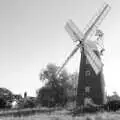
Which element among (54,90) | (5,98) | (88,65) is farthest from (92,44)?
(5,98)

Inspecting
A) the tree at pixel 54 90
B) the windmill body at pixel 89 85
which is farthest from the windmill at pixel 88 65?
the tree at pixel 54 90

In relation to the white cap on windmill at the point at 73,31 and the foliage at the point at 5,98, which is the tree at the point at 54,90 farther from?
the white cap on windmill at the point at 73,31

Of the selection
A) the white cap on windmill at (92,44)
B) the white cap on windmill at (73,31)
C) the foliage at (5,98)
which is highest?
the white cap on windmill at (73,31)

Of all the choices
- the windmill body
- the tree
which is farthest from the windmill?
the tree

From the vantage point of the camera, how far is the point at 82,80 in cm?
3206

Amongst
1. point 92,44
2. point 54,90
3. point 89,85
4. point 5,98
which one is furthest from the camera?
point 54,90

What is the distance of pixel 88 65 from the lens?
106 feet

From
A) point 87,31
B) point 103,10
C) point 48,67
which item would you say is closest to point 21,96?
point 48,67

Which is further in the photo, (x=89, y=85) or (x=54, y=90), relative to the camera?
(x=54, y=90)

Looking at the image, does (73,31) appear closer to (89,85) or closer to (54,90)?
(89,85)

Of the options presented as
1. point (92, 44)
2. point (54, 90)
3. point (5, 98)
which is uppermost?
point (92, 44)

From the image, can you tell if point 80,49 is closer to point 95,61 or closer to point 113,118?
point 95,61

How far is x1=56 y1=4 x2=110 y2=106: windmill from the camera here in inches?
1204

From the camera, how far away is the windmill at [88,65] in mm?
30594
